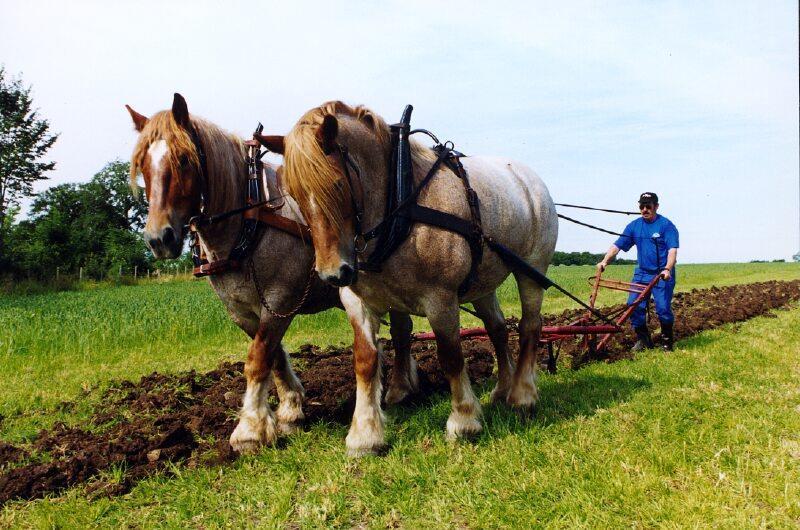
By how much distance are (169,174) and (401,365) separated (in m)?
2.69

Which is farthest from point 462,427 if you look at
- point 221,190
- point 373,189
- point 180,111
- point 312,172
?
point 180,111

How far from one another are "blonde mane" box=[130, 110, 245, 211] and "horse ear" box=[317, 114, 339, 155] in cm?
108

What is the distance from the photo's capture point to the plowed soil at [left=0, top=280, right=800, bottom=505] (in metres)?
3.59

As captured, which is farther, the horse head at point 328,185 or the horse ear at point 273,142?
the horse ear at point 273,142

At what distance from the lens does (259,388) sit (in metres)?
4.07

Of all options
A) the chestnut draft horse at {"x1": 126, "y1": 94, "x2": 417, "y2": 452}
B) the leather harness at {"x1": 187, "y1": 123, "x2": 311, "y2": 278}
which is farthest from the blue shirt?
the leather harness at {"x1": 187, "y1": 123, "x2": 311, "y2": 278}

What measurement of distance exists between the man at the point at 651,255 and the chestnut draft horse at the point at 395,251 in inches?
129

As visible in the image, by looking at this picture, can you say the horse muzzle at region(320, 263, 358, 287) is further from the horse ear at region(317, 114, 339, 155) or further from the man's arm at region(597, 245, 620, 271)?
the man's arm at region(597, 245, 620, 271)

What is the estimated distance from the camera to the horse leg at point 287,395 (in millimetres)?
4461

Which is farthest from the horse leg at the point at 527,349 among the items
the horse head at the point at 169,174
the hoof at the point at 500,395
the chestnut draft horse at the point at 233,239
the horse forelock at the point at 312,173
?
the horse head at the point at 169,174

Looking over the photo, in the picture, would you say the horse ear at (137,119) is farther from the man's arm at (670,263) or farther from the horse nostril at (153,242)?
the man's arm at (670,263)

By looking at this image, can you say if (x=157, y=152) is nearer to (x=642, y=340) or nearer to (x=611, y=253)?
(x=611, y=253)

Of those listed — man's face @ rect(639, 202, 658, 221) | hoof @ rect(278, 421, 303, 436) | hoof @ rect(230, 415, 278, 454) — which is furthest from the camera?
man's face @ rect(639, 202, 658, 221)

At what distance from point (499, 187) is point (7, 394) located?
5.84 m
